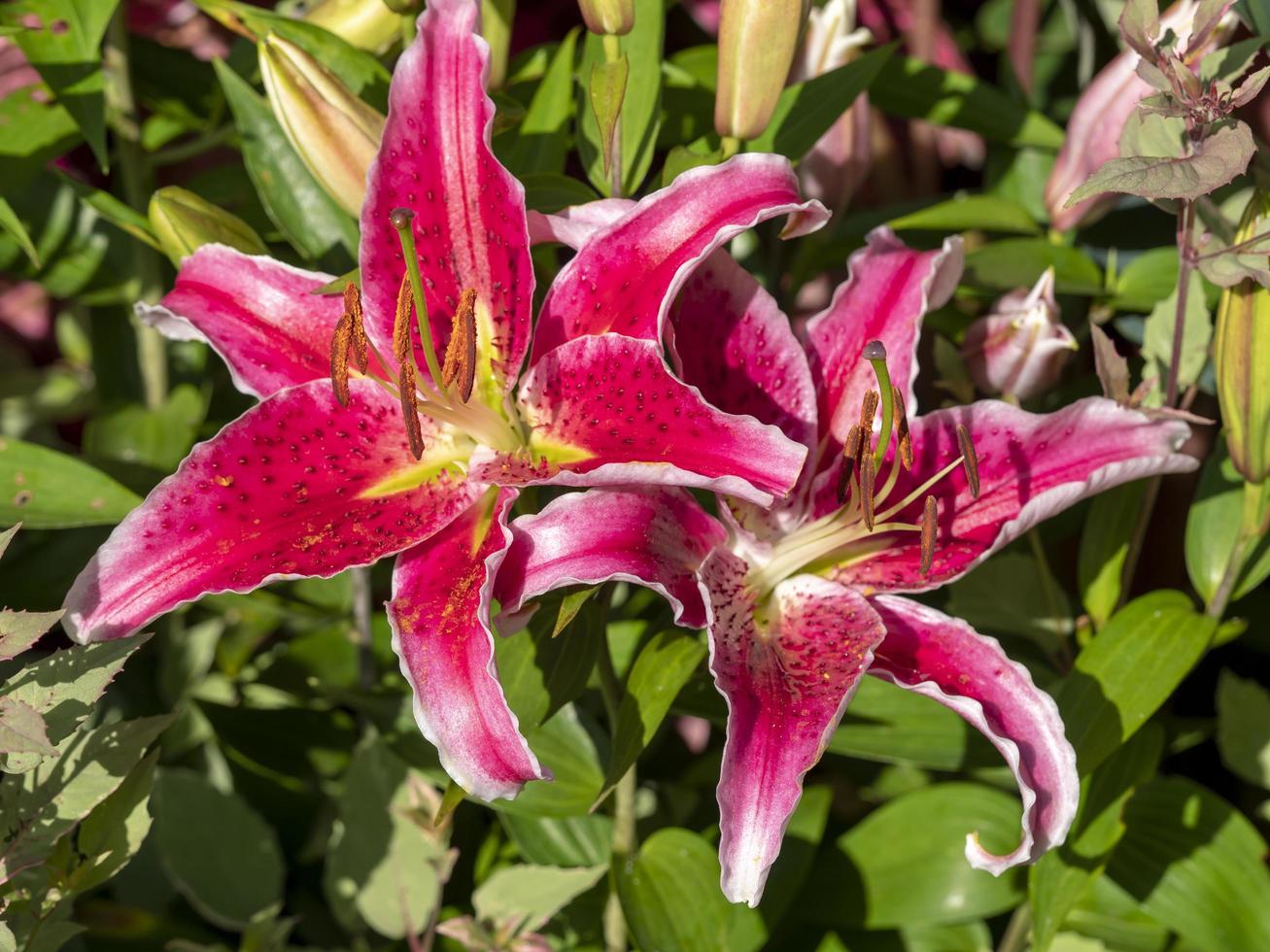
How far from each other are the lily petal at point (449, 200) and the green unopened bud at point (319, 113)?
26mm

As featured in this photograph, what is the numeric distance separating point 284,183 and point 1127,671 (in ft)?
1.82

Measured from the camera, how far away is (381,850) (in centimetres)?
90

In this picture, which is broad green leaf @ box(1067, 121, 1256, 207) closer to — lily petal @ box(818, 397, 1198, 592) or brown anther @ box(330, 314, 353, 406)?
lily petal @ box(818, 397, 1198, 592)

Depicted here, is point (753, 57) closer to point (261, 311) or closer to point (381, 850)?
point (261, 311)

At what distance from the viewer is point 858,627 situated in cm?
70

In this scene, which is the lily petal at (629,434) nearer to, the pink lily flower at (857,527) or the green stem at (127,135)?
the pink lily flower at (857,527)

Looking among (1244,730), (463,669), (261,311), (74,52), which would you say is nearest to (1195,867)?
(1244,730)

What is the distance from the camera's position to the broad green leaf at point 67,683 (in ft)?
1.94

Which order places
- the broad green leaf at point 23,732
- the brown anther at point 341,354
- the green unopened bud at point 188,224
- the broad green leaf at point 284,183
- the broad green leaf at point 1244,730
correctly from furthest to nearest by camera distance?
the broad green leaf at point 1244,730
the broad green leaf at point 284,183
the green unopened bud at point 188,224
the brown anther at point 341,354
the broad green leaf at point 23,732

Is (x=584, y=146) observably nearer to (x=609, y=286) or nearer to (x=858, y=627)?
(x=609, y=286)

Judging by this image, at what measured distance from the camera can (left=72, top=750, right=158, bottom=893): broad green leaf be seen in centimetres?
72

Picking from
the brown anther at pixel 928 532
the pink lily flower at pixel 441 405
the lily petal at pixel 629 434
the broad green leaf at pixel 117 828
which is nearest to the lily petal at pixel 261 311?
the pink lily flower at pixel 441 405

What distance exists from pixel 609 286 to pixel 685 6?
2.33 ft

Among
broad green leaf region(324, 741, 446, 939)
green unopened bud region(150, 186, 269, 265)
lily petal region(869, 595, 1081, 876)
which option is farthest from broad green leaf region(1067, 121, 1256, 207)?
broad green leaf region(324, 741, 446, 939)
